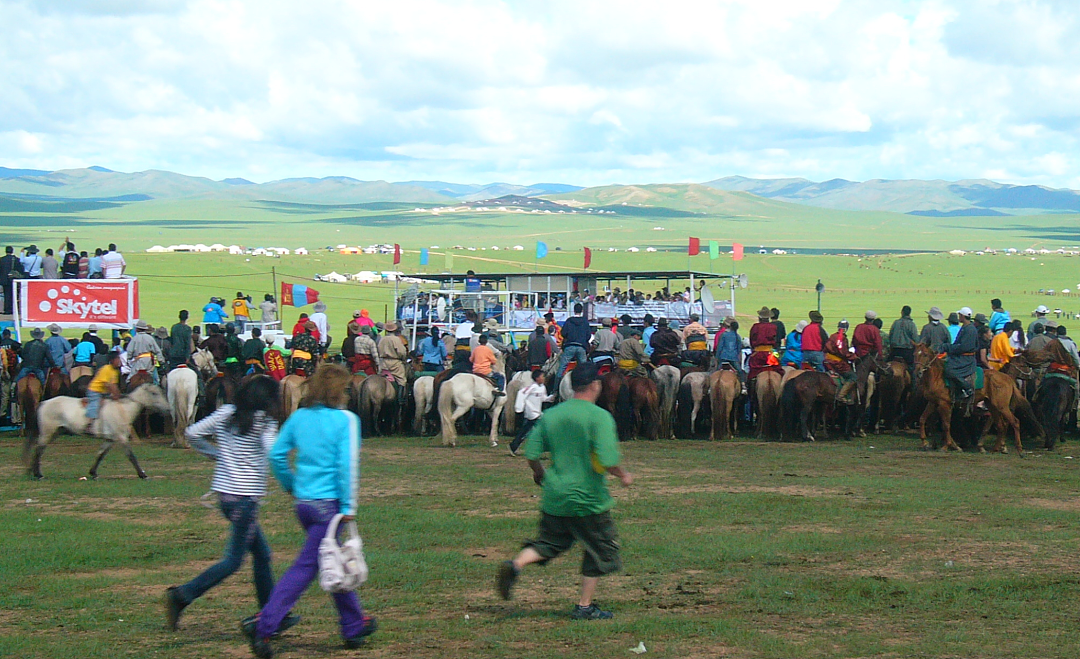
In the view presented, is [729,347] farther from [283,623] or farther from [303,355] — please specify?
[283,623]

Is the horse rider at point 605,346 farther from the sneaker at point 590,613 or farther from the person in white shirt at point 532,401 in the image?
the sneaker at point 590,613

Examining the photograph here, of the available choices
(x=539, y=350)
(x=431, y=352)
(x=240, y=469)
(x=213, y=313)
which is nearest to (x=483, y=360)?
(x=539, y=350)

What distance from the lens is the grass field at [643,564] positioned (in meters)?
6.58

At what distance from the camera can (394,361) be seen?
60.1 feet

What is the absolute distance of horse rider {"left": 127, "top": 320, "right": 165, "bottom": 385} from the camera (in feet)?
58.5

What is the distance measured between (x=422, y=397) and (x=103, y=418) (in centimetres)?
612

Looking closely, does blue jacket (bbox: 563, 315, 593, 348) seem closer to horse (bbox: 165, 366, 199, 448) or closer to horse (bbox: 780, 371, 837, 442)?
horse (bbox: 780, 371, 837, 442)

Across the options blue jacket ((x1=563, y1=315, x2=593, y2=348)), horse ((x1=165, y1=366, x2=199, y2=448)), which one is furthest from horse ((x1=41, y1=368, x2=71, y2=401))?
blue jacket ((x1=563, y1=315, x2=593, y2=348))

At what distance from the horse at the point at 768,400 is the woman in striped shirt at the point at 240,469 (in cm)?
1164

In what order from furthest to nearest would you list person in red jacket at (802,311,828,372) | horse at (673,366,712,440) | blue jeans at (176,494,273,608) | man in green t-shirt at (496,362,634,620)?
1. person in red jacket at (802,311,828,372)
2. horse at (673,366,712,440)
3. man in green t-shirt at (496,362,634,620)
4. blue jeans at (176,494,273,608)

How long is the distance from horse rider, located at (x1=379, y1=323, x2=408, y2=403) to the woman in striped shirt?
37.9ft

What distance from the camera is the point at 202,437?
6.78 m

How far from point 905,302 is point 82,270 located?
5047 cm

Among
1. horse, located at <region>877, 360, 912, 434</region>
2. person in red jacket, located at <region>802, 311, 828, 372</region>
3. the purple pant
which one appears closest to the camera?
the purple pant
